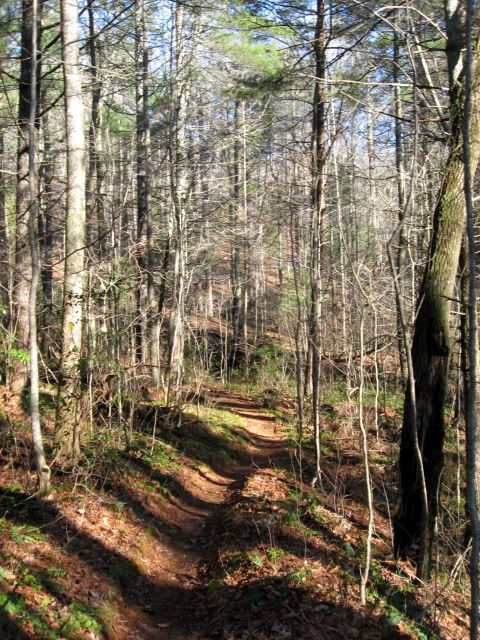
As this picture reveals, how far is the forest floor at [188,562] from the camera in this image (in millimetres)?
4555

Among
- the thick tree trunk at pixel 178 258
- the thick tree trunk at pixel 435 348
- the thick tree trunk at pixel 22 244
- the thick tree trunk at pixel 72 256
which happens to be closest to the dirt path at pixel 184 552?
the thick tree trunk at pixel 72 256

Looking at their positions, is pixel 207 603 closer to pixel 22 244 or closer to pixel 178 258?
pixel 22 244

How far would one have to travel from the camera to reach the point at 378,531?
7410mm

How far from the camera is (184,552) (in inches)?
257

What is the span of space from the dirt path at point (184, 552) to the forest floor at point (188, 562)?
18 millimetres

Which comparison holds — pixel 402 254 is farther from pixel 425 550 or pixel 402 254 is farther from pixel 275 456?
pixel 425 550

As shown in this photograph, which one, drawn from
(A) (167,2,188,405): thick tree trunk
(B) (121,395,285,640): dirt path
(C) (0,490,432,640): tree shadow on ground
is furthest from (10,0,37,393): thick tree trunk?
(C) (0,490,432,640): tree shadow on ground

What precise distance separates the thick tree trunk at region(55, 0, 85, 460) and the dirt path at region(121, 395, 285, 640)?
5.27 ft

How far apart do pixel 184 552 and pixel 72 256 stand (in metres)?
3.73

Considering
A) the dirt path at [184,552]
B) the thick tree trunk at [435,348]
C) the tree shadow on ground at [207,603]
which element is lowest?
the dirt path at [184,552]

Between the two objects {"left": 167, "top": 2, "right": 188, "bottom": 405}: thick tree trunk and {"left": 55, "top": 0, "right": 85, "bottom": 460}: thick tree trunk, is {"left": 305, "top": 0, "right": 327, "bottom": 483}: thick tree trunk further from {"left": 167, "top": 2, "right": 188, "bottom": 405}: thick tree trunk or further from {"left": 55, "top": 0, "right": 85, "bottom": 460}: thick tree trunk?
{"left": 55, "top": 0, "right": 85, "bottom": 460}: thick tree trunk

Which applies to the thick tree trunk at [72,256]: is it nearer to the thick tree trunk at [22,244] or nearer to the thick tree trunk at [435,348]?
the thick tree trunk at [22,244]

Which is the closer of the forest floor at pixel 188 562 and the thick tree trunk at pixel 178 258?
the forest floor at pixel 188 562

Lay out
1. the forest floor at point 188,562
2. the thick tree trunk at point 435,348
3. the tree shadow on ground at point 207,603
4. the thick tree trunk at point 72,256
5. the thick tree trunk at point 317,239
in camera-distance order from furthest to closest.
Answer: the thick tree trunk at point 317,239 → the thick tree trunk at point 72,256 → the thick tree trunk at point 435,348 → the tree shadow on ground at point 207,603 → the forest floor at point 188,562
